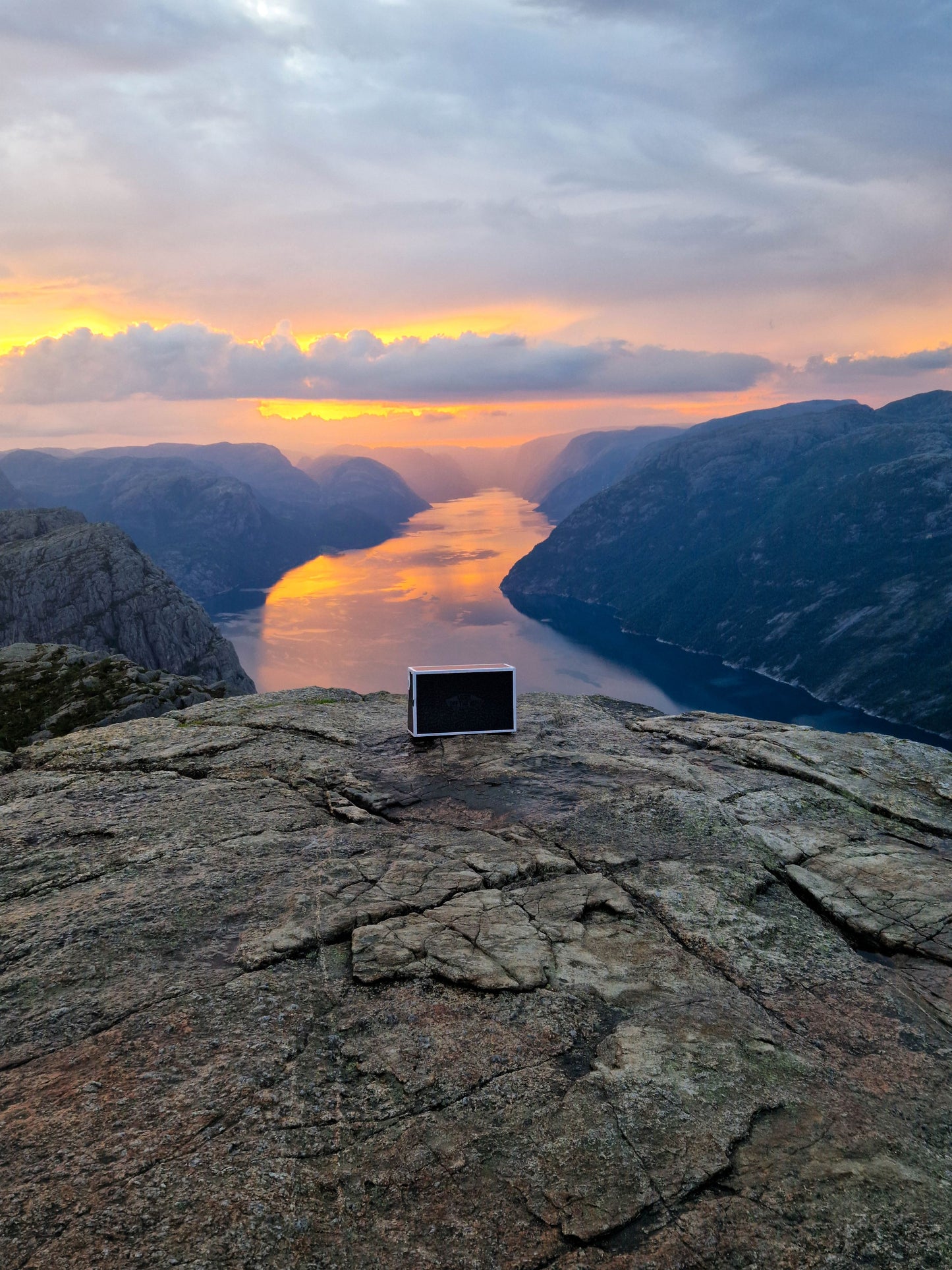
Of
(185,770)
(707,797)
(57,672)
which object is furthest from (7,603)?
(707,797)

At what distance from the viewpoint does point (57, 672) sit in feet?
189

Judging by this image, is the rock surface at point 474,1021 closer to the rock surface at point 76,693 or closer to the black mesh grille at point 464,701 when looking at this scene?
the black mesh grille at point 464,701

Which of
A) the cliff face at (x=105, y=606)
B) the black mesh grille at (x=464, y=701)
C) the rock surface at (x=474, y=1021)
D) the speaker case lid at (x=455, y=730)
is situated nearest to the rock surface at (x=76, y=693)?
the speaker case lid at (x=455, y=730)

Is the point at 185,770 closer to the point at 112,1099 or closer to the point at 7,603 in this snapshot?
the point at 112,1099

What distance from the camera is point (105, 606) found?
454 feet

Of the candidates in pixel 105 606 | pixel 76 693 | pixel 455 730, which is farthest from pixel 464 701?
pixel 105 606

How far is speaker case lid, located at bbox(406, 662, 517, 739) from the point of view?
19.3 metres

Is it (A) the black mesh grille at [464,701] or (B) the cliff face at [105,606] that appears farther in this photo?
(B) the cliff face at [105,606]

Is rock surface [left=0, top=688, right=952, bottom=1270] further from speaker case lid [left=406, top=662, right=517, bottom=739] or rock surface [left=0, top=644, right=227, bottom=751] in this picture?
rock surface [left=0, top=644, right=227, bottom=751]

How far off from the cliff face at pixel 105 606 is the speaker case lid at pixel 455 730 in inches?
4399

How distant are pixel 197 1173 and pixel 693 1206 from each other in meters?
4.80

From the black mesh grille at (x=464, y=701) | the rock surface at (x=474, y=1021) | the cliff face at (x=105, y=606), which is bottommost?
the cliff face at (x=105, y=606)

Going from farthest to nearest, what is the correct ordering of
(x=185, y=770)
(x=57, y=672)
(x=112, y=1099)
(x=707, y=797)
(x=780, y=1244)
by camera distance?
(x=57, y=672) → (x=185, y=770) → (x=707, y=797) → (x=112, y=1099) → (x=780, y=1244)

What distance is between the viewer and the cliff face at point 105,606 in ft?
431
